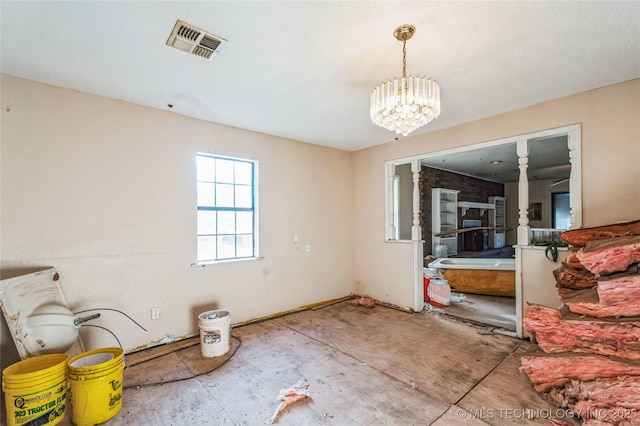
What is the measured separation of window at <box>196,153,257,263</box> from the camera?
362 centimetres

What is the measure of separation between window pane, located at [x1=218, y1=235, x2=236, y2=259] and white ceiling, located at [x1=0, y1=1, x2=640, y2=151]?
1.66m

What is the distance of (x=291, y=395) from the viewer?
88.3 inches

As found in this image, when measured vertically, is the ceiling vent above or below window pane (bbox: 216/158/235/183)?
above

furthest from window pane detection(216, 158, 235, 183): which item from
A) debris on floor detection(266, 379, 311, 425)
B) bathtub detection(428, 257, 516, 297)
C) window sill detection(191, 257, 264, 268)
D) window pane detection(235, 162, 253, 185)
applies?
bathtub detection(428, 257, 516, 297)

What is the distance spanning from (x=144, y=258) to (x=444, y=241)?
634 centimetres

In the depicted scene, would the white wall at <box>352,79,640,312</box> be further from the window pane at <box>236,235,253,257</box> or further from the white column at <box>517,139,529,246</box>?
the window pane at <box>236,235,253,257</box>

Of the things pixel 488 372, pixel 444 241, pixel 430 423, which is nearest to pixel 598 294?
pixel 488 372

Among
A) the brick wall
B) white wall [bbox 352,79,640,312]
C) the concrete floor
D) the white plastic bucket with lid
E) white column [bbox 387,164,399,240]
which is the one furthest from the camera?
the brick wall

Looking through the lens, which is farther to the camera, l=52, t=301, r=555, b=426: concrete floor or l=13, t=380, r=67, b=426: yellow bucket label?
l=52, t=301, r=555, b=426: concrete floor

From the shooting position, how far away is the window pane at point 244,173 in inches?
156

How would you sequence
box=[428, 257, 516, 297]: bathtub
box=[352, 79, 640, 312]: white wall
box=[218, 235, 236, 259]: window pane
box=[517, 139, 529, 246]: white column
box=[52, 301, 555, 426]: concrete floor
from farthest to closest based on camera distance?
box=[428, 257, 516, 297]: bathtub, box=[218, 235, 236, 259]: window pane, box=[517, 139, 529, 246]: white column, box=[352, 79, 640, 312]: white wall, box=[52, 301, 555, 426]: concrete floor

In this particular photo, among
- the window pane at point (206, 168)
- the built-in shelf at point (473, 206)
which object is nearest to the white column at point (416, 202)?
the window pane at point (206, 168)

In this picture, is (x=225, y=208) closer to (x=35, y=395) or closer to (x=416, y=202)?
(x=35, y=395)

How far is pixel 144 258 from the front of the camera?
10.2 ft
